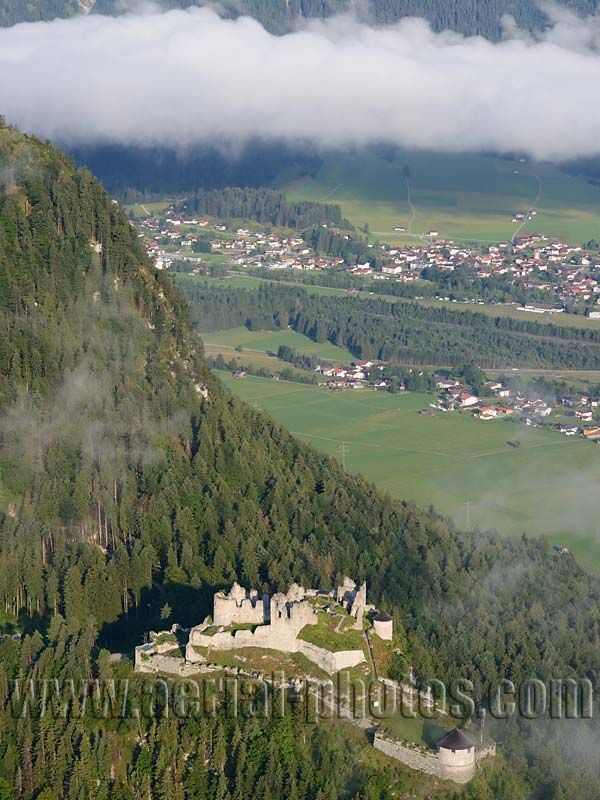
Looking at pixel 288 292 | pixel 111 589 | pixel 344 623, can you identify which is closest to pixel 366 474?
pixel 111 589

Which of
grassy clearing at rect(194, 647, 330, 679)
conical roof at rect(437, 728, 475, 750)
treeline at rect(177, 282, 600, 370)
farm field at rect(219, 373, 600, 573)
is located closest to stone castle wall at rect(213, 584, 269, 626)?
grassy clearing at rect(194, 647, 330, 679)

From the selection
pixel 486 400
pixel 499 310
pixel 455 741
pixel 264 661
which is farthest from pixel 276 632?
pixel 499 310

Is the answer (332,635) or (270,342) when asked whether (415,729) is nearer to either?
(332,635)

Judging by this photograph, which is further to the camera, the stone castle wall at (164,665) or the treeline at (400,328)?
the treeline at (400,328)

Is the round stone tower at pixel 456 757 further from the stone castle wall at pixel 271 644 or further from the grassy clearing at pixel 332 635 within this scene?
the grassy clearing at pixel 332 635

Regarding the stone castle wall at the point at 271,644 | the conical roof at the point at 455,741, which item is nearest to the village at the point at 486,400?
the stone castle wall at the point at 271,644

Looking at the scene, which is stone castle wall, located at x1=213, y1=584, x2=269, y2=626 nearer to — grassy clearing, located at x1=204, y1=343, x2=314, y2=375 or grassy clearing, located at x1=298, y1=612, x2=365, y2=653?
grassy clearing, located at x1=298, y1=612, x2=365, y2=653
